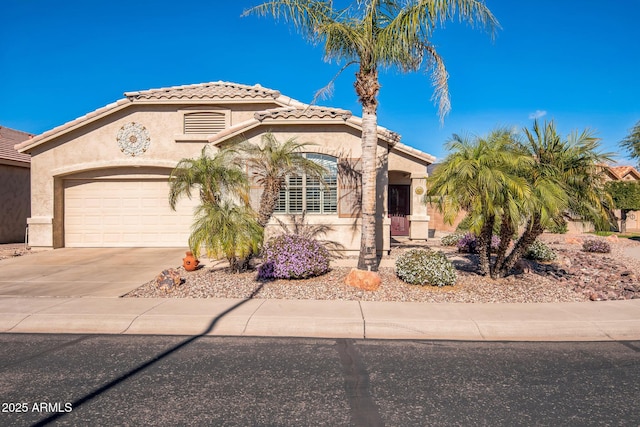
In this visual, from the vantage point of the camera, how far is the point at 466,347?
589 cm

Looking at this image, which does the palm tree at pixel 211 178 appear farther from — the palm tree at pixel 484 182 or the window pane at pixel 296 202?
the palm tree at pixel 484 182

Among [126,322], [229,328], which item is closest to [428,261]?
[229,328]

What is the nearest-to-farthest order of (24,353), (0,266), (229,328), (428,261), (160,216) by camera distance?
(24,353)
(229,328)
(428,261)
(0,266)
(160,216)

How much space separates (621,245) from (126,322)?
19620 millimetres

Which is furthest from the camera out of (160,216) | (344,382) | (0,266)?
(160,216)

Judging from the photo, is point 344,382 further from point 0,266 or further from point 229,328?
point 0,266

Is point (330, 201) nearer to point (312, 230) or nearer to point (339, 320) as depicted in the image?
point (312, 230)

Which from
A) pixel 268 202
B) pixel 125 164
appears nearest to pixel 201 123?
pixel 125 164

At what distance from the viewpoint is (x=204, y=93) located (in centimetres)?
1616

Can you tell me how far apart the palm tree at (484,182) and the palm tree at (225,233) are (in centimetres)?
430

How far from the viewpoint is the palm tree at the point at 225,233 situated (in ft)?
29.9

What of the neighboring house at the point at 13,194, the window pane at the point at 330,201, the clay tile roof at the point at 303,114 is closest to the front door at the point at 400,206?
the window pane at the point at 330,201

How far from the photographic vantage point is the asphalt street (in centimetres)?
391

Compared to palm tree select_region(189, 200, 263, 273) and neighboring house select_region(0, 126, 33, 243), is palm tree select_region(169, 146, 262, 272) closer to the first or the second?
palm tree select_region(189, 200, 263, 273)
